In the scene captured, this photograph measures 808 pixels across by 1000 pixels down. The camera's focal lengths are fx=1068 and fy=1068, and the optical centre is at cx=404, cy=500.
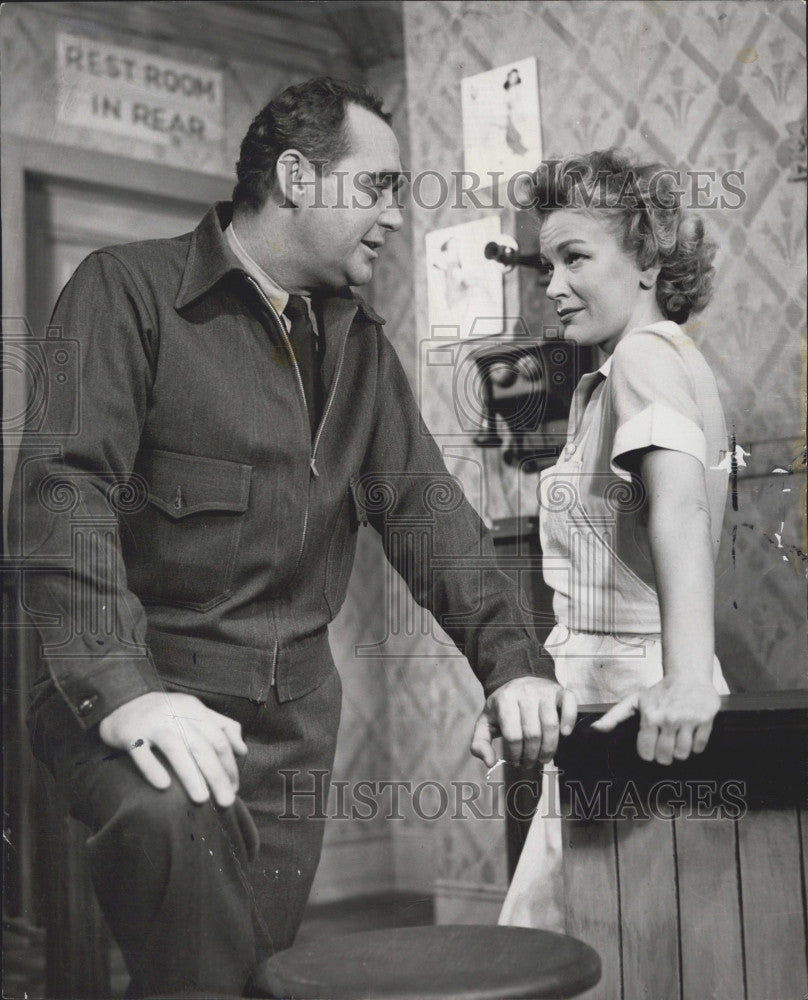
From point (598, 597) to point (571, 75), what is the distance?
59cm

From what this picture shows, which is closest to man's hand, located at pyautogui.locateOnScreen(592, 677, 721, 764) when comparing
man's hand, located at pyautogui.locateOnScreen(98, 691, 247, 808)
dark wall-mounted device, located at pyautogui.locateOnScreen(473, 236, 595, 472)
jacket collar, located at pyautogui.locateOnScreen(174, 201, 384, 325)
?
dark wall-mounted device, located at pyautogui.locateOnScreen(473, 236, 595, 472)

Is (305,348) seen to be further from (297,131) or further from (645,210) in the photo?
(645,210)

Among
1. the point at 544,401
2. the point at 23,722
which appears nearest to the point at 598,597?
the point at 544,401

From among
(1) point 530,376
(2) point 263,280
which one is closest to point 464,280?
(1) point 530,376

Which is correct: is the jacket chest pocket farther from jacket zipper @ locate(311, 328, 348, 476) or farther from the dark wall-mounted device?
the dark wall-mounted device

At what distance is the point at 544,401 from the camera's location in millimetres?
1143

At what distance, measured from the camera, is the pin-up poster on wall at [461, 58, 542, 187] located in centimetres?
118

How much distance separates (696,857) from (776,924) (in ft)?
0.31

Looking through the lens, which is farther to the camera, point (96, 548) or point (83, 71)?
point (83, 71)

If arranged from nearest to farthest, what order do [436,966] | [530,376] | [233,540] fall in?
1. [436,966]
2. [233,540]
3. [530,376]

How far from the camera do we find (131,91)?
1.18 metres

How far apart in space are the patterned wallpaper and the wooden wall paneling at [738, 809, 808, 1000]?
0.19 metres

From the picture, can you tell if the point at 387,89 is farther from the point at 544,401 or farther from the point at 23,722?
the point at 23,722

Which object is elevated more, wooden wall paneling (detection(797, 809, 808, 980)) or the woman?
the woman
